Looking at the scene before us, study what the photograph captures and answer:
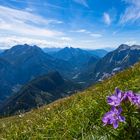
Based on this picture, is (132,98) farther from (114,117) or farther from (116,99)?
(114,117)

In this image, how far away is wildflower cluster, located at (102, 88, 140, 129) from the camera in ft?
11.2

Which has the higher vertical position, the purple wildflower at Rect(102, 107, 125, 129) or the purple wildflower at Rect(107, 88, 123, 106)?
the purple wildflower at Rect(107, 88, 123, 106)

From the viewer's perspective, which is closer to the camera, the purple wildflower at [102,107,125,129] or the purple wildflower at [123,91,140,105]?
the purple wildflower at [102,107,125,129]

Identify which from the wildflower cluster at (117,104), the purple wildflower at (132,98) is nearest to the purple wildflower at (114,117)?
the wildflower cluster at (117,104)

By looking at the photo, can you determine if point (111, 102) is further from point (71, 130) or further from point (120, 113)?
point (71, 130)

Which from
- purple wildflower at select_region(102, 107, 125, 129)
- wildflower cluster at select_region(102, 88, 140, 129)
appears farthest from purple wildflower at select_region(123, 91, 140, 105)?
purple wildflower at select_region(102, 107, 125, 129)

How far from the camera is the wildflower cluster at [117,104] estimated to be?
Result: 3402mm

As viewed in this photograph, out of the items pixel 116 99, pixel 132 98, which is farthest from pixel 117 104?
pixel 132 98

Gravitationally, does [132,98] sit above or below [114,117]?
above

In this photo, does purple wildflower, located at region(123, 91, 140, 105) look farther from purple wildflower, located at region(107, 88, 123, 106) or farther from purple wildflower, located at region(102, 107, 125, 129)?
purple wildflower, located at region(102, 107, 125, 129)

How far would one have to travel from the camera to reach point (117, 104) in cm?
347

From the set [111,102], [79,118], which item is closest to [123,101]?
[111,102]

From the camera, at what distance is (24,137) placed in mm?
7375

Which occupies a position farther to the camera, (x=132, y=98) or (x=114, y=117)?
(x=132, y=98)
